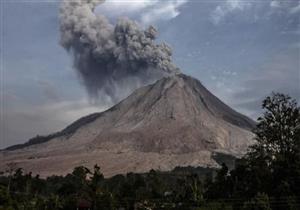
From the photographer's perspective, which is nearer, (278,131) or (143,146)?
(278,131)

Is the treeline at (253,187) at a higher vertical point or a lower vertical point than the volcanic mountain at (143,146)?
lower

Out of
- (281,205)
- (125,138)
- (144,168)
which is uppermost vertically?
(125,138)

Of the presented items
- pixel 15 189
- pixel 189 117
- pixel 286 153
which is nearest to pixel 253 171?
pixel 286 153

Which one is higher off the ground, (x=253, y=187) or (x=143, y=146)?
(x=143, y=146)

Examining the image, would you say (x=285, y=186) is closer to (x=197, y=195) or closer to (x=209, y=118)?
(x=197, y=195)

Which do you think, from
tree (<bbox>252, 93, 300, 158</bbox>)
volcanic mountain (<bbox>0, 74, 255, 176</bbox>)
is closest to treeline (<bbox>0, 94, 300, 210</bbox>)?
tree (<bbox>252, 93, 300, 158</bbox>)

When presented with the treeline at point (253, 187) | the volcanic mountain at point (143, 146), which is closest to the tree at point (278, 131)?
the treeline at point (253, 187)

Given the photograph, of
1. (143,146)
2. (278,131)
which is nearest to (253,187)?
(278,131)

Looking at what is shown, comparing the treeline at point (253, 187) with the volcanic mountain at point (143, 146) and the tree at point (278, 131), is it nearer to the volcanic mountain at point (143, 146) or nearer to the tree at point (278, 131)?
the tree at point (278, 131)

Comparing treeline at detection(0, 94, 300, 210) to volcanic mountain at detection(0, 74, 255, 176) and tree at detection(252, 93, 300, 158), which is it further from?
volcanic mountain at detection(0, 74, 255, 176)

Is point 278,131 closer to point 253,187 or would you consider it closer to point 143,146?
point 253,187

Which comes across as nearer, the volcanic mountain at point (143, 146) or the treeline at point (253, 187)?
the treeline at point (253, 187)
